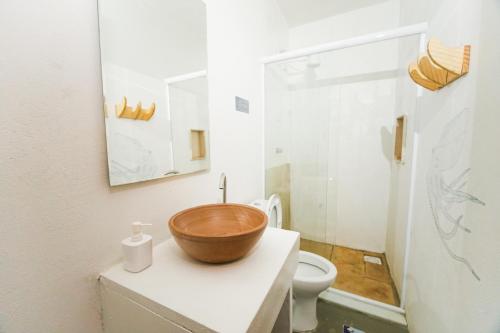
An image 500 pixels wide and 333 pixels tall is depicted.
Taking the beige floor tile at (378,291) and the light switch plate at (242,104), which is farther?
the beige floor tile at (378,291)

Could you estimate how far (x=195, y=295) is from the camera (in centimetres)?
54

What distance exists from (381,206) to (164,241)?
2197 millimetres

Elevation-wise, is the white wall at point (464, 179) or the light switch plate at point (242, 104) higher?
the light switch plate at point (242, 104)

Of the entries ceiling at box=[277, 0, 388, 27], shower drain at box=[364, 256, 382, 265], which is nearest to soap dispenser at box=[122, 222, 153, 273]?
shower drain at box=[364, 256, 382, 265]

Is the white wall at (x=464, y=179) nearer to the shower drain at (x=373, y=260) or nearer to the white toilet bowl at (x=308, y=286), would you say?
the white toilet bowl at (x=308, y=286)

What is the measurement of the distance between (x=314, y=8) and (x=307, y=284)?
8.42 ft

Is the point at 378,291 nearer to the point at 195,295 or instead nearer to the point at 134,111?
the point at 195,295

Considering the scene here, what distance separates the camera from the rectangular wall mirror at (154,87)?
0.66m

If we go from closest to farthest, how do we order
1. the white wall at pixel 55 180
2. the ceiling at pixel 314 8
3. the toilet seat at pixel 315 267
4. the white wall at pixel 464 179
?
1. the white wall at pixel 55 180
2. the white wall at pixel 464 179
3. the toilet seat at pixel 315 267
4. the ceiling at pixel 314 8

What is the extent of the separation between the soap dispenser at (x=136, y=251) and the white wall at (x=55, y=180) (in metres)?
0.09

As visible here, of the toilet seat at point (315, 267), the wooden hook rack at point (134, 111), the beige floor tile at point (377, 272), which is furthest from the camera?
the beige floor tile at point (377, 272)

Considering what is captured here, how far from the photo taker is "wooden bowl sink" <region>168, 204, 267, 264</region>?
616 mm

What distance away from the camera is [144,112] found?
774mm

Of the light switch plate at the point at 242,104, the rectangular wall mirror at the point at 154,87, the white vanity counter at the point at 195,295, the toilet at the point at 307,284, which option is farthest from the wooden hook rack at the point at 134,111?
the toilet at the point at 307,284
